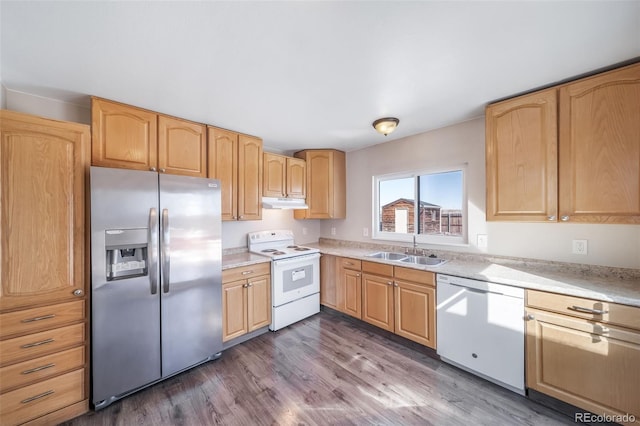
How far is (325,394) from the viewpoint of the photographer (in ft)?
6.06

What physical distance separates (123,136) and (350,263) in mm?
2608

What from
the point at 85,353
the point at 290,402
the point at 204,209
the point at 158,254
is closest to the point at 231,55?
the point at 204,209

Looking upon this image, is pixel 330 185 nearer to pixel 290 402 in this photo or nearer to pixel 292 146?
pixel 292 146

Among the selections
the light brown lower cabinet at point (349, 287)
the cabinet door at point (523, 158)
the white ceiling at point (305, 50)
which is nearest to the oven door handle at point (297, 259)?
the light brown lower cabinet at point (349, 287)

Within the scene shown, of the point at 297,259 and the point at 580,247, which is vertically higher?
the point at 580,247

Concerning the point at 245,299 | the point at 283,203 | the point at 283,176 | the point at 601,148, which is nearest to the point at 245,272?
the point at 245,299

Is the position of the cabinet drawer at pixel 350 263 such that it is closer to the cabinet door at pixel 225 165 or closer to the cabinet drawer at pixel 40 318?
the cabinet door at pixel 225 165

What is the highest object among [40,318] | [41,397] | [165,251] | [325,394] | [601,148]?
[601,148]

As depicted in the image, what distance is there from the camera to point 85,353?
5.53ft

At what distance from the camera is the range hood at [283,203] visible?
9.87 feet

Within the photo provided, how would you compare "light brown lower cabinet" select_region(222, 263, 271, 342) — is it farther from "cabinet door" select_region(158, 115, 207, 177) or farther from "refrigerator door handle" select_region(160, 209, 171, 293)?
"cabinet door" select_region(158, 115, 207, 177)

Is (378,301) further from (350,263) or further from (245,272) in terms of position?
(245,272)

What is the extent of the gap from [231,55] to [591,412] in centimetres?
320

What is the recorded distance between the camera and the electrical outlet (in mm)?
1888
